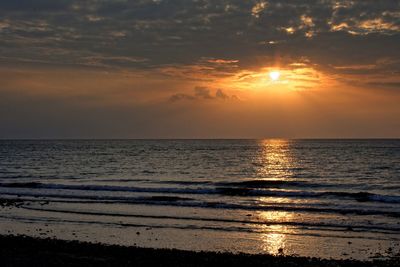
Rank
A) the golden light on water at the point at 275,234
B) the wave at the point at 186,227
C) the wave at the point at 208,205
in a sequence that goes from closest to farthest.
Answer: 1. the golden light on water at the point at 275,234
2. the wave at the point at 186,227
3. the wave at the point at 208,205

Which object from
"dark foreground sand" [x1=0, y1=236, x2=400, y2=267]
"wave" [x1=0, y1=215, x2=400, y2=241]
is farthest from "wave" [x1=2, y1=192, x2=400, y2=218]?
"dark foreground sand" [x1=0, y1=236, x2=400, y2=267]

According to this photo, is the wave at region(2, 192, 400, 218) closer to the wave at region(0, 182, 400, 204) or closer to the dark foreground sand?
the wave at region(0, 182, 400, 204)

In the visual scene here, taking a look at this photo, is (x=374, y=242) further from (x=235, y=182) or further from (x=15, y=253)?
(x=235, y=182)

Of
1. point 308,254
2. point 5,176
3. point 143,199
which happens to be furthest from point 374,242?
point 5,176

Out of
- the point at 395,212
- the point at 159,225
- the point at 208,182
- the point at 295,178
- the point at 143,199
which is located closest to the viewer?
the point at 159,225

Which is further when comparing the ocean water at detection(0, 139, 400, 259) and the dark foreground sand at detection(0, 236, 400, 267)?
the ocean water at detection(0, 139, 400, 259)

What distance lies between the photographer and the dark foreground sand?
14.6 metres

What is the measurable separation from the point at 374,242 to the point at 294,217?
6.66 m

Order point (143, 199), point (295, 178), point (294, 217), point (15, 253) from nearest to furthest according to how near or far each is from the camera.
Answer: point (15, 253)
point (294, 217)
point (143, 199)
point (295, 178)

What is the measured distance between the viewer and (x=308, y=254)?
16.7 metres

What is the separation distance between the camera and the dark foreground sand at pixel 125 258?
48.1 feet

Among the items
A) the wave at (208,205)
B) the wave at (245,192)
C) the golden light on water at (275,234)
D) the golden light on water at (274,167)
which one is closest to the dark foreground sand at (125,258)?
the golden light on water at (275,234)

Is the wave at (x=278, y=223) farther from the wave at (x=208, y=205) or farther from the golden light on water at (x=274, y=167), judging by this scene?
the golden light on water at (x=274, y=167)

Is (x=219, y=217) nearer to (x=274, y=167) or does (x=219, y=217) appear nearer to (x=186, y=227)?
(x=186, y=227)
